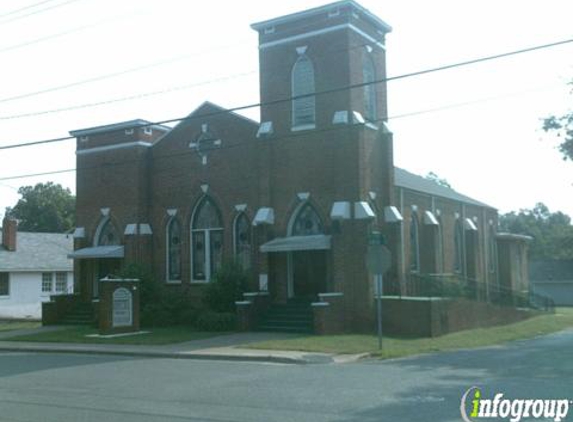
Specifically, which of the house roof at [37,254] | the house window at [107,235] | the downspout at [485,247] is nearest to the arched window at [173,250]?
the house window at [107,235]

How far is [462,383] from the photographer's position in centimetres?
1285

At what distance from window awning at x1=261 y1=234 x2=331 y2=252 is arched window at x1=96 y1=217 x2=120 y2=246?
871cm

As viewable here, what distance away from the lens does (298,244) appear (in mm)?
24953

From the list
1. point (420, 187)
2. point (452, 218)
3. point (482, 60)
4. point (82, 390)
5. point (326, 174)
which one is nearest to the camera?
point (82, 390)

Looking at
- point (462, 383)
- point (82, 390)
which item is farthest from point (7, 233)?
point (462, 383)

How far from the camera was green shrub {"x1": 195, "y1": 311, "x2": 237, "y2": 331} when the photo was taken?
24.9m

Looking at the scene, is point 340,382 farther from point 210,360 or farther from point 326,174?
point 326,174

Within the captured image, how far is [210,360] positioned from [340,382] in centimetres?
580

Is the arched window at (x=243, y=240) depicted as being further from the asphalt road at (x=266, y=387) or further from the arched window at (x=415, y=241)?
the asphalt road at (x=266, y=387)

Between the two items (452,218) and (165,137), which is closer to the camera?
(165,137)

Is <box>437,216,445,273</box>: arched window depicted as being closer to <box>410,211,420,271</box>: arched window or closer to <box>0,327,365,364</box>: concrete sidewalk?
<box>410,211,420,271</box>: arched window

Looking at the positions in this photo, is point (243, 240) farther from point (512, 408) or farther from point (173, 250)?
point (512, 408)

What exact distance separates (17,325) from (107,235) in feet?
18.2

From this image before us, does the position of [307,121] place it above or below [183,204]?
above
